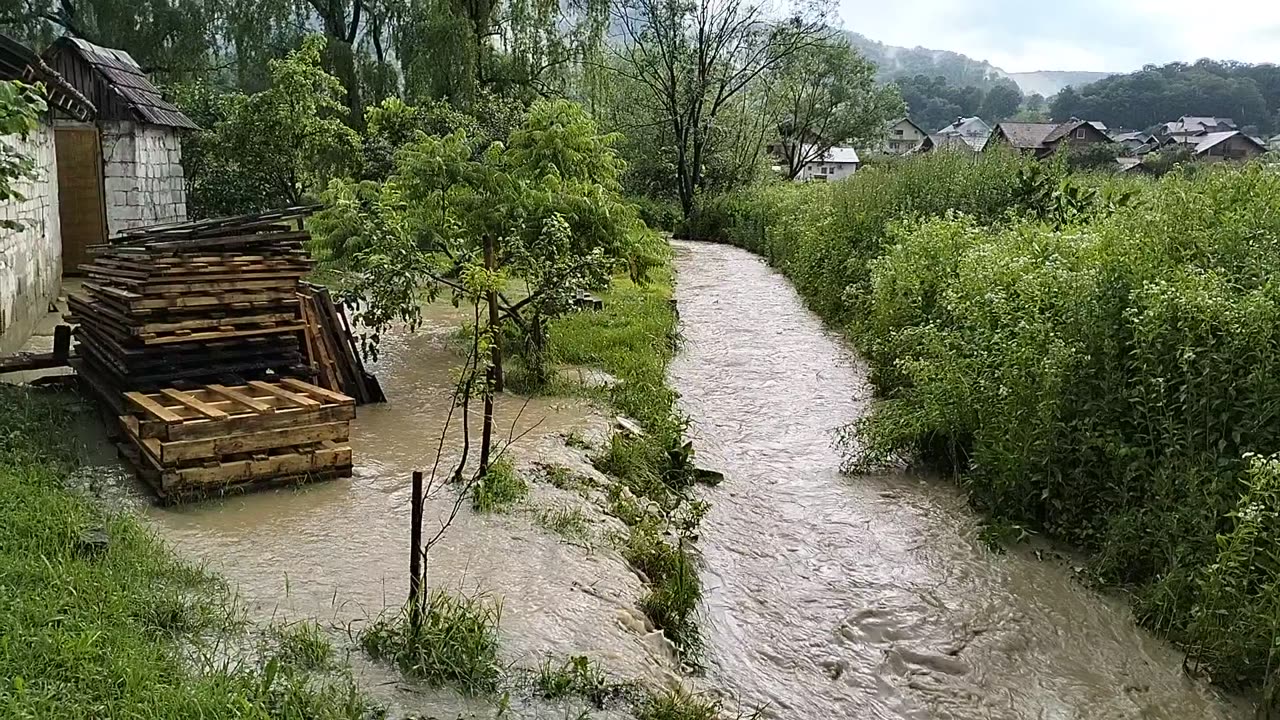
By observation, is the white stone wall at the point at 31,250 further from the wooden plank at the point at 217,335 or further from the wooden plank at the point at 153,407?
the wooden plank at the point at 153,407

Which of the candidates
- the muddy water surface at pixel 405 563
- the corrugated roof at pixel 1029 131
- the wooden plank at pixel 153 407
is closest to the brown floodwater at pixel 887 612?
the muddy water surface at pixel 405 563

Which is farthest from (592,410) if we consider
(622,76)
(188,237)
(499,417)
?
(622,76)

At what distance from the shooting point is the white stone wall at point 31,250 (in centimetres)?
881

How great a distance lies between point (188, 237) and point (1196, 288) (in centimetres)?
685

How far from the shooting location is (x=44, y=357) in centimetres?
766

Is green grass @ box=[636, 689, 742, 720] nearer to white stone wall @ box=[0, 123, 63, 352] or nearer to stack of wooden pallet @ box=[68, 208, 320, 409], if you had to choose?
stack of wooden pallet @ box=[68, 208, 320, 409]

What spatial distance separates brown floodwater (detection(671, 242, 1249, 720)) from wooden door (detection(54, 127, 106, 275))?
9.63 meters

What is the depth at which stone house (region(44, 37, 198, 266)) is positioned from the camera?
43.3ft

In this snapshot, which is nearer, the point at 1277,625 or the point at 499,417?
the point at 1277,625

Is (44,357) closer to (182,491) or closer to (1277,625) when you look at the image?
(182,491)

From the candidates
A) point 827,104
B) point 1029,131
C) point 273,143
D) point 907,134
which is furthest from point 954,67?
point 273,143

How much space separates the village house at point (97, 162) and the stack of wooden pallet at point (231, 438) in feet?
18.2

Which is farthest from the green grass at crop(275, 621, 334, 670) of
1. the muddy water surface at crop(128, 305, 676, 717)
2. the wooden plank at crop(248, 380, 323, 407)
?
the wooden plank at crop(248, 380, 323, 407)

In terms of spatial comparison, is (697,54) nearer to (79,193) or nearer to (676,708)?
(79,193)
